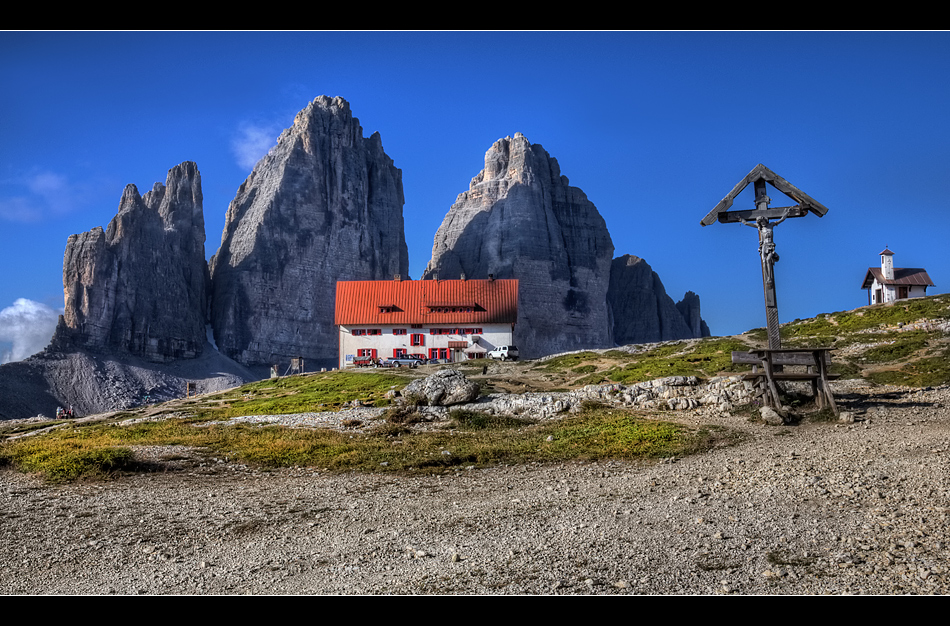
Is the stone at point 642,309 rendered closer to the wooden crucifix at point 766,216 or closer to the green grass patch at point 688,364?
the green grass patch at point 688,364

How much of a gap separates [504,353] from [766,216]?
158 feet

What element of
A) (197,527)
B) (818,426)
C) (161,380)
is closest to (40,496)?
(197,527)

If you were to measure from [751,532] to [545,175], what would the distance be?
550 ft

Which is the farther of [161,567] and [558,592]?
[161,567]

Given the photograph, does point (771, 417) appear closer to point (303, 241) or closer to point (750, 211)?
point (750, 211)

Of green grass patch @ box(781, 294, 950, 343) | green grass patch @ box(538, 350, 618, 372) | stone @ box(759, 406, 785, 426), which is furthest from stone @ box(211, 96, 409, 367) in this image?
stone @ box(759, 406, 785, 426)

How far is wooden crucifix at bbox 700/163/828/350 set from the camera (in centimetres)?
1978

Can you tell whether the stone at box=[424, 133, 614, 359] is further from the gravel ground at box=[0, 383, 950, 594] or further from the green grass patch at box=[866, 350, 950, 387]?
the gravel ground at box=[0, 383, 950, 594]

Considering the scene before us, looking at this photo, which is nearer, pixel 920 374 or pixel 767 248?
pixel 767 248

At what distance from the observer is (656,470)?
43.1ft

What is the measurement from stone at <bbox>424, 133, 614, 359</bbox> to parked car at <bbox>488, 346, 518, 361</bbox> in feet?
254

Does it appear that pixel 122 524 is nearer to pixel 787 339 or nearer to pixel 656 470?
pixel 656 470

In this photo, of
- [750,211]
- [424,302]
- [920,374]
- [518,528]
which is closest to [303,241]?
[424,302]

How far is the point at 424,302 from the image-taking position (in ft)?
248
